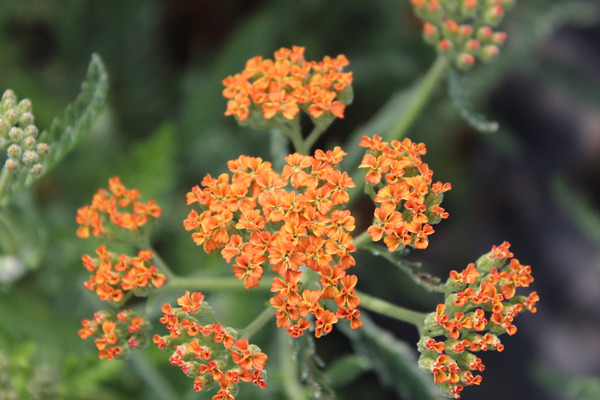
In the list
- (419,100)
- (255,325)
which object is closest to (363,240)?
(255,325)

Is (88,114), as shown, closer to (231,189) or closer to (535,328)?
(231,189)

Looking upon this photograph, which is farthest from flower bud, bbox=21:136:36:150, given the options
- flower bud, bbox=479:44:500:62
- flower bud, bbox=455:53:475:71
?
flower bud, bbox=479:44:500:62

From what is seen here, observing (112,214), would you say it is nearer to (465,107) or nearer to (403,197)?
(403,197)

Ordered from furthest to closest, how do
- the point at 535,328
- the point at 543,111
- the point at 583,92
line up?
the point at 543,111 → the point at 535,328 → the point at 583,92

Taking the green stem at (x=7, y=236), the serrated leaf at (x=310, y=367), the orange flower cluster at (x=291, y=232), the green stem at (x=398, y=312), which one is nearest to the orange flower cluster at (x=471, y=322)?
the green stem at (x=398, y=312)

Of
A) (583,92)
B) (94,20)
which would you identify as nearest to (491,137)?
(583,92)

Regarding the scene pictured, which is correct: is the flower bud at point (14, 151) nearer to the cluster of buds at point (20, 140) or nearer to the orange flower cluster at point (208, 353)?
the cluster of buds at point (20, 140)
